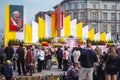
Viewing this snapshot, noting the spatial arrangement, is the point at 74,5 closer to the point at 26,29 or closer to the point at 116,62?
the point at 26,29

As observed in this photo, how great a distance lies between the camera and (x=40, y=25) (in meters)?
57.2

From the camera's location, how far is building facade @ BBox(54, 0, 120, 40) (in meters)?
120

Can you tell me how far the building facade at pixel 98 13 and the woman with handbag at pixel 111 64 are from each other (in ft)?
339

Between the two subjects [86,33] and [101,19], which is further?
[101,19]

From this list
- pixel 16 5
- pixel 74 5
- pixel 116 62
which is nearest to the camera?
pixel 116 62

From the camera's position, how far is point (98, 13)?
12119cm

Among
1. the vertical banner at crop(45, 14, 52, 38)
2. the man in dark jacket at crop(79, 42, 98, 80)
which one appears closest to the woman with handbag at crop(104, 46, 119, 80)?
the man in dark jacket at crop(79, 42, 98, 80)

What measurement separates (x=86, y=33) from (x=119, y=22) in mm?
63761

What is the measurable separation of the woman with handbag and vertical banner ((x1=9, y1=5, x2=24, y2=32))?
111 ft

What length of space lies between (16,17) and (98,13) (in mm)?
74884

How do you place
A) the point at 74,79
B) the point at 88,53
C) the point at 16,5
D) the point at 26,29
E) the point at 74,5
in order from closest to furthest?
the point at 88,53 < the point at 74,79 < the point at 16,5 < the point at 26,29 < the point at 74,5

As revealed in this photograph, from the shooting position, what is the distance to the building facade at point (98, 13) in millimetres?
119875

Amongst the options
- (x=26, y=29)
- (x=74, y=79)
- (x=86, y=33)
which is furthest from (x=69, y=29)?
(x=74, y=79)

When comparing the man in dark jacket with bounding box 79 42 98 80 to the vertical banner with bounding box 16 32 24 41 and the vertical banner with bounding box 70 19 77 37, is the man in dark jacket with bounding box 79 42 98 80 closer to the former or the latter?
the vertical banner with bounding box 16 32 24 41
